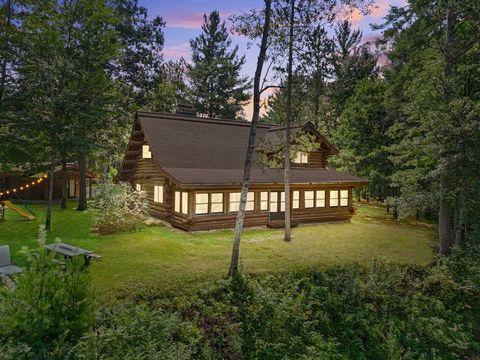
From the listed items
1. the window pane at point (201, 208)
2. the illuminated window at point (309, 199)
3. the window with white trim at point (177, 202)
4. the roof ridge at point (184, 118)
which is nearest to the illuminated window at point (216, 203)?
the window pane at point (201, 208)

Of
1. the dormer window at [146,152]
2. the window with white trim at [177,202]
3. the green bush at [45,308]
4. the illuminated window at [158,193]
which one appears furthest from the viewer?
the dormer window at [146,152]

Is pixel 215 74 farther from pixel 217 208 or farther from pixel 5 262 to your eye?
pixel 5 262

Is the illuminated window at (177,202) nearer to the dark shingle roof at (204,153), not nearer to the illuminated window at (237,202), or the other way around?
the dark shingle roof at (204,153)

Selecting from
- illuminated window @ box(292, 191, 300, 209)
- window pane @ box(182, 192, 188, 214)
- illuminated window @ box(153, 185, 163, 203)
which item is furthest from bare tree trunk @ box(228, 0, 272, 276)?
illuminated window @ box(153, 185, 163, 203)

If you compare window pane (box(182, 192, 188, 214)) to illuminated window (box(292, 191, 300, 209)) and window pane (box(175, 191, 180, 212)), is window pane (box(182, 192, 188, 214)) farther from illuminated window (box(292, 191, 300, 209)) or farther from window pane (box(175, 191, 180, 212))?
illuminated window (box(292, 191, 300, 209))

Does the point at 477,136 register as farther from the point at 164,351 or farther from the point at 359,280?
the point at 164,351

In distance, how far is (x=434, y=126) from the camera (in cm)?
1238

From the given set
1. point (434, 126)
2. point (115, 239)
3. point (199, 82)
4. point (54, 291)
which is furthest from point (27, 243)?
point (199, 82)

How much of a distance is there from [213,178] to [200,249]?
17.2ft

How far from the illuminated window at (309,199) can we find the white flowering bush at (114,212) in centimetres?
1067

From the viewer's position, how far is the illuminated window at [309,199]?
71.0 ft

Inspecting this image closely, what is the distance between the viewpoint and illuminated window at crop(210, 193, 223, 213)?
60.7ft

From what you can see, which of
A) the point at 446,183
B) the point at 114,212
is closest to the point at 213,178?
the point at 114,212

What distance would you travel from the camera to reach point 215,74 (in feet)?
138
